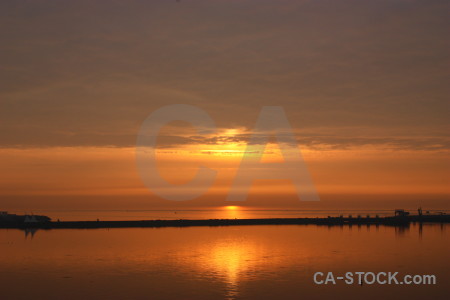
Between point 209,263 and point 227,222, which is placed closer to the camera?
point 209,263

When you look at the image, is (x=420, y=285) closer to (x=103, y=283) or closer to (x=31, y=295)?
(x=103, y=283)

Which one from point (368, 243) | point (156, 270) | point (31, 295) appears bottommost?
point (31, 295)

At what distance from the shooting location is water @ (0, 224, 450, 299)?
4322cm

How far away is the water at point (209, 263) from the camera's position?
43219 mm

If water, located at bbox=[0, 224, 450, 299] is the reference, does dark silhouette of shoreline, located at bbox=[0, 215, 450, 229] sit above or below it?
above

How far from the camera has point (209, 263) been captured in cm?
5975

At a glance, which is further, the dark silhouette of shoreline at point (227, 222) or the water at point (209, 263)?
the dark silhouette of shoreline at point (227, 222)

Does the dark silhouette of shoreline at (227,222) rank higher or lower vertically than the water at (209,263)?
higher

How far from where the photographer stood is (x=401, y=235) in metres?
97.6

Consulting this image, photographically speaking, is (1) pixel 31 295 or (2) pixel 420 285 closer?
(1) pixel 31 295

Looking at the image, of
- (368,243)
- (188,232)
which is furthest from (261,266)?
(188,232)

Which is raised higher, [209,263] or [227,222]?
[227,222]

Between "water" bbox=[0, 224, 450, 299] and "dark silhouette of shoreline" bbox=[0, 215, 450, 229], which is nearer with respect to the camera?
"water" bbox=[0, 224, 450, 299]

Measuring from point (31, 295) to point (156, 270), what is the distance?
15.3 metres
